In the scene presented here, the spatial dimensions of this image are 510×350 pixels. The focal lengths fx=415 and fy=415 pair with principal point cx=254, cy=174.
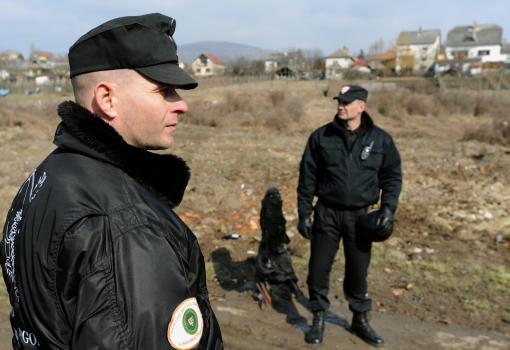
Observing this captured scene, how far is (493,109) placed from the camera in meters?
21.1

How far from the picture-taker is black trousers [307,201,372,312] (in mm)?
4082

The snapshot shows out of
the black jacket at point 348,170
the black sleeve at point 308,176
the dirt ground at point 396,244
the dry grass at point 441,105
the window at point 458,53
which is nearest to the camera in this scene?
the black jacket at point 348,170

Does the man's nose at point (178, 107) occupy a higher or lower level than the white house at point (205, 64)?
lower

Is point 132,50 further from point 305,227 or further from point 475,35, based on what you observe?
point 475,35

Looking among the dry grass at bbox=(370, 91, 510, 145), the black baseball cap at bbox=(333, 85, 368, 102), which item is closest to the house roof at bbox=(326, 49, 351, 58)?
the dry grass at bbox=(370, 91, 510, 145)

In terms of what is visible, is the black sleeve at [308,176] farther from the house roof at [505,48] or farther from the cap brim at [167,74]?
the house roof at [505,48]

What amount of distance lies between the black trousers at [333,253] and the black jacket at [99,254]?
9.31ft

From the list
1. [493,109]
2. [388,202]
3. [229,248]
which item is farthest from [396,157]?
[493,109]

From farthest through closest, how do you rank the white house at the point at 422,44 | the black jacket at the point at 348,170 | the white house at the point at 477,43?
A: the white house at the point at 422,44, the white house at the point at 477,43, the black jacket at the point at 348,170

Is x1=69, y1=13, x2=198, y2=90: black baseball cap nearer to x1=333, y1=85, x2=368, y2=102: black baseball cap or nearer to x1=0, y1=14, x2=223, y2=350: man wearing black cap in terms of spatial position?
x1=0, y1=14, x2=223, y2=350: man wearing black cap

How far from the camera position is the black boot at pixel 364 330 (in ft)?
13.4

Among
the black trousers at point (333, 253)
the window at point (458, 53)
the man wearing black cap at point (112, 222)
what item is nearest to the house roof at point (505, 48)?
the window at point (458, 53)

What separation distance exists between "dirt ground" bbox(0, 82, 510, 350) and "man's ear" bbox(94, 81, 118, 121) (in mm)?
3389

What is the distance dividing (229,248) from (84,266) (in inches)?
212
